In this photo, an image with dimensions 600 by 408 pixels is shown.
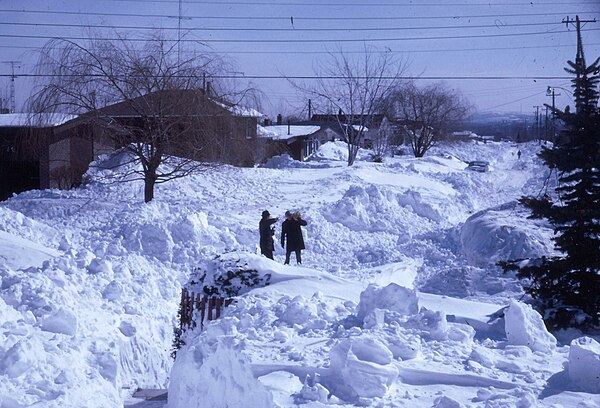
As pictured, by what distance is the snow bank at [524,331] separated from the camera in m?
7.11

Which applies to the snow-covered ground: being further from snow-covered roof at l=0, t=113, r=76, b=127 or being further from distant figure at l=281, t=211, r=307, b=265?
snow-covered roof at l=0, t=113, r=76, b=127

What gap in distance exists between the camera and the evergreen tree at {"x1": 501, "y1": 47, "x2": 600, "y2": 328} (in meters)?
10.0

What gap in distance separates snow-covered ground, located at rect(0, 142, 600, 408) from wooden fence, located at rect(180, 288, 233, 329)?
0.26 metres

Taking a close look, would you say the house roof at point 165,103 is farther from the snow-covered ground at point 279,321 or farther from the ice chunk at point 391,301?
the ice chunk at point 391,301

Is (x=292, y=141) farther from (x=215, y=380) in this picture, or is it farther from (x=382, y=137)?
(x=215, y=380)

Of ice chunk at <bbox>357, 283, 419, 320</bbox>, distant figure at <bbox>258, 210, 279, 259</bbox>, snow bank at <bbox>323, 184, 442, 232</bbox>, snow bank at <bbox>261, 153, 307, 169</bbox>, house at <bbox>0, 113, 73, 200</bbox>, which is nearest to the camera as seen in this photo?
ice chunk at <bbox>357, 283, 419, 320</bbox>

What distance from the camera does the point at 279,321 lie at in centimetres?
773

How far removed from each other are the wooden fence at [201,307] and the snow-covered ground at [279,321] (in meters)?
0.26

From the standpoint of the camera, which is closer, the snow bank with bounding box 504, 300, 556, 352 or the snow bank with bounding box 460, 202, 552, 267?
the snow bank with bounding box 504, 300, 556, 352

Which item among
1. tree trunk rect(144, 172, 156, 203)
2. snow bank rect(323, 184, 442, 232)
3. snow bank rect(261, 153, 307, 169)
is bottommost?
snow bank rect(323, 184, 442, 232)

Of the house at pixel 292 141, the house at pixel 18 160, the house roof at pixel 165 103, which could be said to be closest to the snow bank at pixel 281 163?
the house at pixel 292 141

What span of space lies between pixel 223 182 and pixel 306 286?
1659 cm

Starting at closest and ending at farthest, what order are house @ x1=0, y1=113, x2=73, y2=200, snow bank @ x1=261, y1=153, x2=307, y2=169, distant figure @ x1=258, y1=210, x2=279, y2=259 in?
distant figure @ x1=258, y1=210, x2=279, y2=259 → house @ x1=0, y1=113, x2=73, y2=200 → snow bank @ x1=261, y1=153, x2=307, y2=169

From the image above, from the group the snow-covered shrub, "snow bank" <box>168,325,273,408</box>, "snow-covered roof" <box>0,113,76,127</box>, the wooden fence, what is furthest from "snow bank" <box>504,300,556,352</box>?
"snow-covered roof" <box>0,113,76,127</box>
